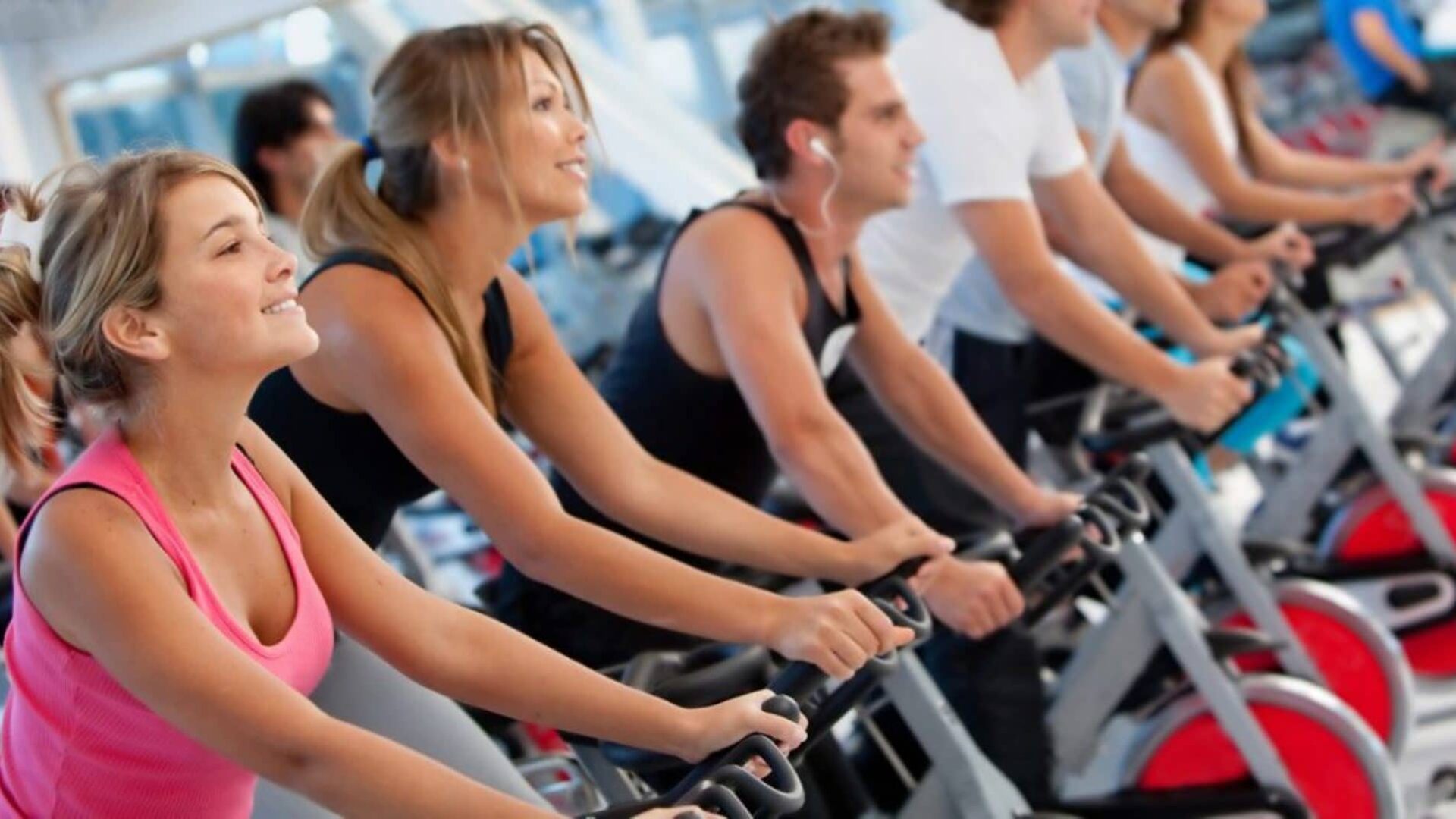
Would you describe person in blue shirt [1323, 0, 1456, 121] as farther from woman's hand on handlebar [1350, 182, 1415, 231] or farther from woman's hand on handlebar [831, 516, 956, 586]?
woman's hand on handlebar [831, 516, 956, 586]

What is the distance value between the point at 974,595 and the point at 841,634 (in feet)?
1.55

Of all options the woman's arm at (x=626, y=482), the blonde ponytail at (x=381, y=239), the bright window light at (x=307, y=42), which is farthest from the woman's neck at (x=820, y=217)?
the bright window light at (x=307, y=42)

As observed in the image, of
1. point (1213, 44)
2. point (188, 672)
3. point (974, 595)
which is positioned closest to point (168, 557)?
point (188, 672)

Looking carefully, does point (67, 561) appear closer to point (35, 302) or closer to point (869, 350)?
point (35, 302)

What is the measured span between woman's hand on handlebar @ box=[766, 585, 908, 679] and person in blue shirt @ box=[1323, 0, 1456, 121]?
4998 millimetres

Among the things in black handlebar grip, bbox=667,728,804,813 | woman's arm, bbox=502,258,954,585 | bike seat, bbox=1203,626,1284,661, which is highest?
black handlebar grip, bbox=667,728,804,813

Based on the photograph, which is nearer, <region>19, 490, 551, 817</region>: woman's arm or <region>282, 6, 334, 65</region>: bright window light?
<region>19, 490, 551, 817</region>: woman's arm

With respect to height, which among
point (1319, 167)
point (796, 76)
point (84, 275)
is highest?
point (84, 275)

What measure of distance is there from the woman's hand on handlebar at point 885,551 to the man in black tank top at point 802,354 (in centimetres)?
29

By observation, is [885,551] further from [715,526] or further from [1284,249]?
[1284,249]

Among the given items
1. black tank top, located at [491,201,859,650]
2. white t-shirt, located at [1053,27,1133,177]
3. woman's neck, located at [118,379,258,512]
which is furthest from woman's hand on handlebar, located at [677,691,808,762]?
white t-shirt, located at [1053,27,1133,177]

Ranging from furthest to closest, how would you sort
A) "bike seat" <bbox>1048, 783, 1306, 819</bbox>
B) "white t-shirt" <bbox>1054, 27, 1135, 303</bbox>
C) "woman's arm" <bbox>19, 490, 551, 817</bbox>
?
"white t-shirt" <bbox>1054, 27, 1135, 303</bbox>
"bike seat" <bbox>1048, 783, 1306, 819</bbox>
"woman's arm" <bbox>19, 490, 551, 817</bbox>

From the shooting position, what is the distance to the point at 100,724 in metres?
1.61

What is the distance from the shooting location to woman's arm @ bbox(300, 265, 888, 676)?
2.20 m
